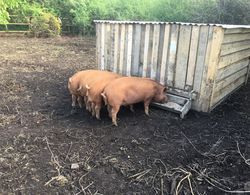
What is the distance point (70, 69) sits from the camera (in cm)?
859

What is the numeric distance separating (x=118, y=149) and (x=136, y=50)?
2.35 m

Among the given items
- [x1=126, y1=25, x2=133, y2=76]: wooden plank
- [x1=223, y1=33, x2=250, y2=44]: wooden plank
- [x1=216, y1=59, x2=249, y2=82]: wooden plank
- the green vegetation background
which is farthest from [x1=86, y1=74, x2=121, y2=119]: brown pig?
the green vegetation background

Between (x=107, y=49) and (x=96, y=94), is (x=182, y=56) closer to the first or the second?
A: (x=96, y=94)

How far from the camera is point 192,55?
5.26 metres

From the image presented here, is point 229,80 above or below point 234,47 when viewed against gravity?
below

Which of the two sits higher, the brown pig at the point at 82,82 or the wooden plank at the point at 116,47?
the wooden plank at the point at 116,47

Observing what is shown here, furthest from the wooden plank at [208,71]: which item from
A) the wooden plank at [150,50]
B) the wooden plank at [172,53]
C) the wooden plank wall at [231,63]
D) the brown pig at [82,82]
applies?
the brown pig at [82,82]

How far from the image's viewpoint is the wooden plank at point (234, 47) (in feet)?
17.3

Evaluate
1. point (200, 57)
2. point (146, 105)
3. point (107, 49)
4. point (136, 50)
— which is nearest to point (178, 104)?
point (146, 105)

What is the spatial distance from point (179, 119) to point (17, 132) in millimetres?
2416

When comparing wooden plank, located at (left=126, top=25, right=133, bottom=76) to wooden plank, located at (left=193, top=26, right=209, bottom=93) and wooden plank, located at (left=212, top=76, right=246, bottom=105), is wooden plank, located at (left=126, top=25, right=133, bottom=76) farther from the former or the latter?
wooden plank, located at (left=212, top=76, right=246, bottom=105)

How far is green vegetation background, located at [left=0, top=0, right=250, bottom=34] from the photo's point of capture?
10686mm

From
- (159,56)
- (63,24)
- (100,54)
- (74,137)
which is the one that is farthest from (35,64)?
(63,24)

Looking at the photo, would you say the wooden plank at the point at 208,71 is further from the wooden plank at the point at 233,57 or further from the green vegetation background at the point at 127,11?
the green vegetation background at the point at 127,11
